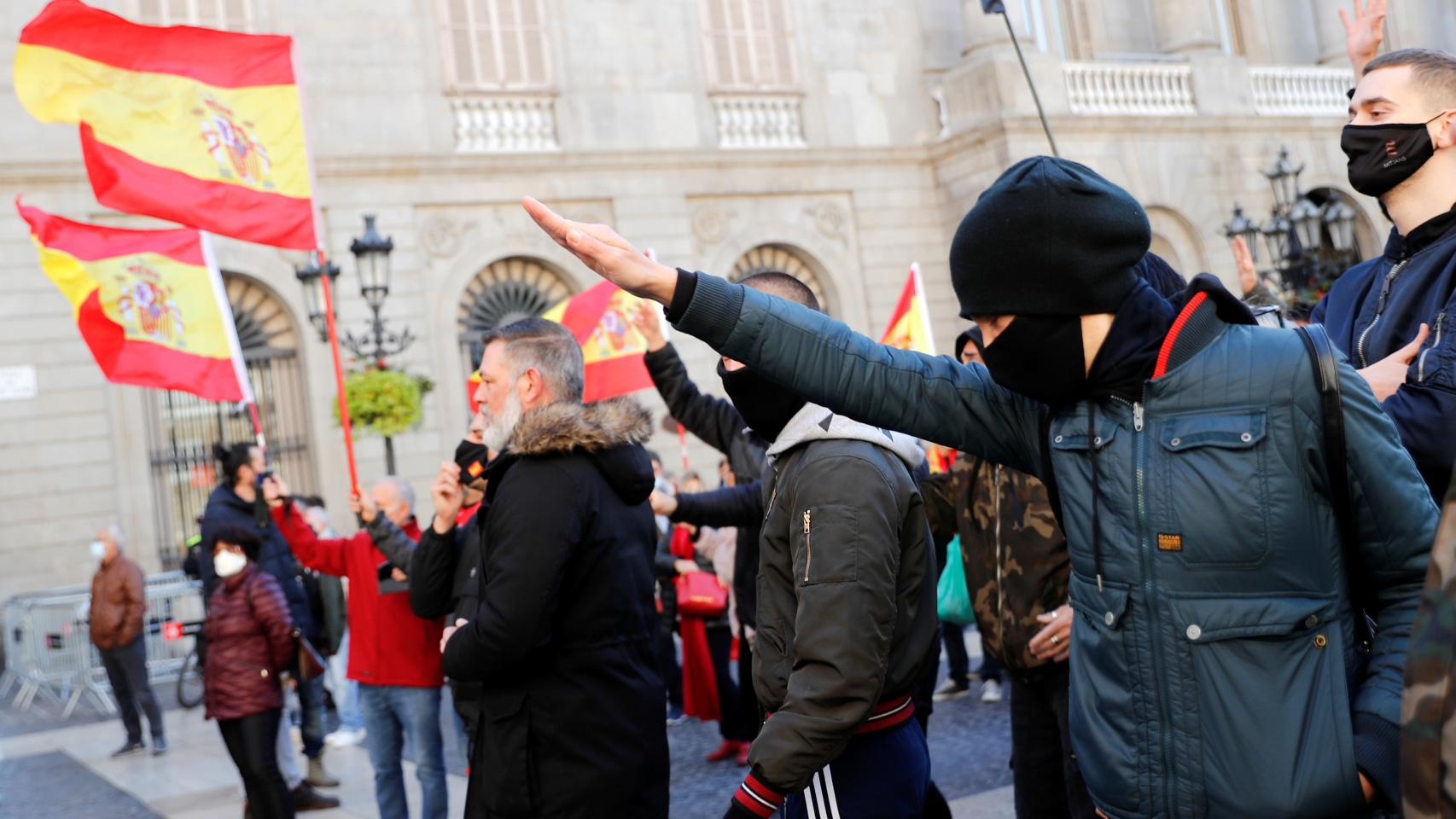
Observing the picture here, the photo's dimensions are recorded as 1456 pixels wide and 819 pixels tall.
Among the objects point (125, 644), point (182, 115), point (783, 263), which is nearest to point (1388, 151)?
point (182, 115)

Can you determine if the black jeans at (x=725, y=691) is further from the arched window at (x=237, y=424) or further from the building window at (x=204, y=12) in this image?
the building window at (x=204, y=12)

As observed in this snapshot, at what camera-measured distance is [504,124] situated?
60.8 feet

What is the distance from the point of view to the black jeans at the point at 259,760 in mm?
6230

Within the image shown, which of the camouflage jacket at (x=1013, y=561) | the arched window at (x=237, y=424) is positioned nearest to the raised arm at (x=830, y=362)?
the camouflage jacket at (x=1013, y=561)

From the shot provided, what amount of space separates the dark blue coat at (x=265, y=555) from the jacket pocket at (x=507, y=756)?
13.0ft

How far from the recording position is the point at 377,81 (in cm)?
1759

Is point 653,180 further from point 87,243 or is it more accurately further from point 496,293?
point 87,243

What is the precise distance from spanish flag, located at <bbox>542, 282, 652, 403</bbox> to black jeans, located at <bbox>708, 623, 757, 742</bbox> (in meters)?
2.64

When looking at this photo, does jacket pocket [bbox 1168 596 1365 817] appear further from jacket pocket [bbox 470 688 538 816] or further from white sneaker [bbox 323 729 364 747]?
white sneaker [bbox 323 729 364 747]

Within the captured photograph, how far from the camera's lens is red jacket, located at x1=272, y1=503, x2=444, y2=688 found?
Answer: 5.80 m

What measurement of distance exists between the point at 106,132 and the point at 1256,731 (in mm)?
6331

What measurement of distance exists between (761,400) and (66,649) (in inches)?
504

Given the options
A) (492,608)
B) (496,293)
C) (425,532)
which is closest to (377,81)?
(496,293)

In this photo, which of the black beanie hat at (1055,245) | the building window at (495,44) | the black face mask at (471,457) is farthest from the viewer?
the building window at (495,44)
